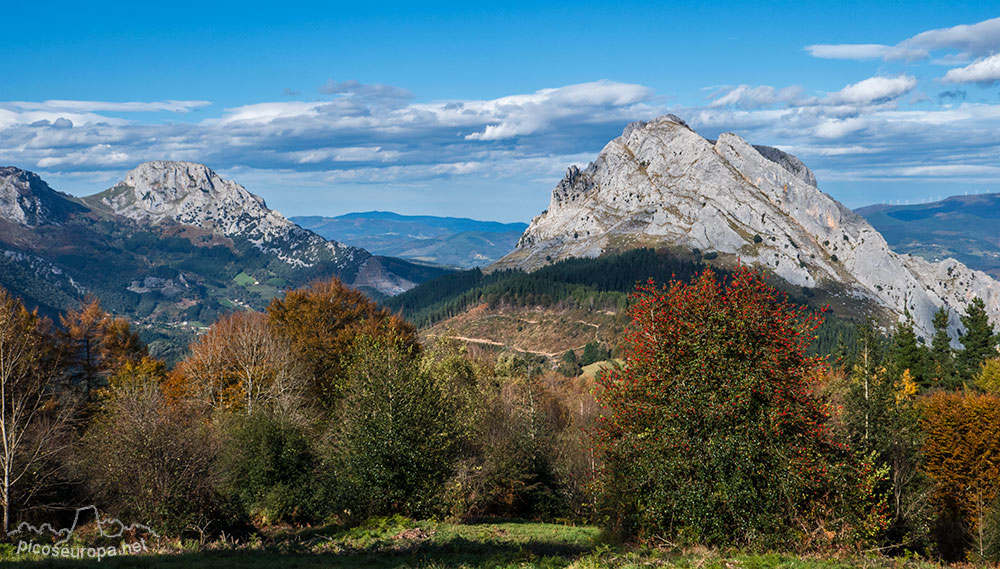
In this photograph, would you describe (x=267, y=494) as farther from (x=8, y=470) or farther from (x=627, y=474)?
(x=627, y=474)

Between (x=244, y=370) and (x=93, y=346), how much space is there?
21755mm

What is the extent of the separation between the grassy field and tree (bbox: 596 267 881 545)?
2.51m

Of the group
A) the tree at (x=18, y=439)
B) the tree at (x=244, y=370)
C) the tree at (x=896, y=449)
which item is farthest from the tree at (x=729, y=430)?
the tree at (x=244, y=370)

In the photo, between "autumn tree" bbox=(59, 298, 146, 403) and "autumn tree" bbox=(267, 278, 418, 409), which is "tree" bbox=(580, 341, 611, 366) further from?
"autumn tree" bbox=(59, 298, 146, 403)

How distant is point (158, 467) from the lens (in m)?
33.0

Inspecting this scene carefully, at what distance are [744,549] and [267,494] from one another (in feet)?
92.4

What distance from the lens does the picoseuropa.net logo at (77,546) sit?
24250 millimetres

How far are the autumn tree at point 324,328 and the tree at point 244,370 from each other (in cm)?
237

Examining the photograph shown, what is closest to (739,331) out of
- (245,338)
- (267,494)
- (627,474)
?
(627,474)

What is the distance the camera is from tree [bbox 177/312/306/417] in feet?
188

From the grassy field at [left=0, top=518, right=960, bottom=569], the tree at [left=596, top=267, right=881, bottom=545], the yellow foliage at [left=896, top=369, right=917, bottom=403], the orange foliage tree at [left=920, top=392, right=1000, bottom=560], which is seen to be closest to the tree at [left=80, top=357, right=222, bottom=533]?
the grassy field at [left=0, top=518, right=960, bottom=569]

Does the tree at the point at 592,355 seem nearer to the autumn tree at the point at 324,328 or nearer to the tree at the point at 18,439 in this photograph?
the autumn tree at the point at 324,328

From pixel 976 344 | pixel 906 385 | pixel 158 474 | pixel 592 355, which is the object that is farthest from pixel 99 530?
pixel 592 355

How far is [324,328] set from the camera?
67812 mm
